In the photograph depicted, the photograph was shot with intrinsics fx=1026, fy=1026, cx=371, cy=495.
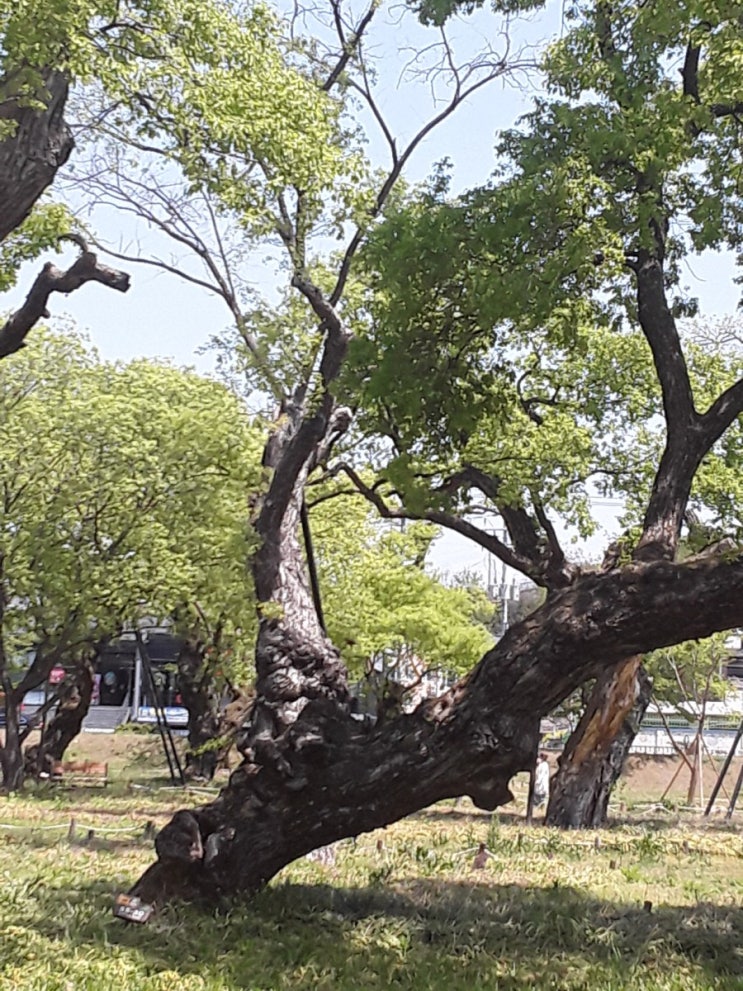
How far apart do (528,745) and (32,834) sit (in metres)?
6.44

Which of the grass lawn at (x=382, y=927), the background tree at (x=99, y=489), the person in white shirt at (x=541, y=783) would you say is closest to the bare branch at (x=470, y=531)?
the background tree at (x=99, y=489)

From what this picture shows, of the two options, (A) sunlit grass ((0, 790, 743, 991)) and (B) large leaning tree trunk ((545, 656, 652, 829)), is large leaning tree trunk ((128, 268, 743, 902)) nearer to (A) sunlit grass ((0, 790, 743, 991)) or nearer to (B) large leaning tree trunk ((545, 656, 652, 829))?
(A) sunlit grass ((0, 790, 743, 991))

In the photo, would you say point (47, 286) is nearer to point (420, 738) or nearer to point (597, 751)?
point (420, 738)

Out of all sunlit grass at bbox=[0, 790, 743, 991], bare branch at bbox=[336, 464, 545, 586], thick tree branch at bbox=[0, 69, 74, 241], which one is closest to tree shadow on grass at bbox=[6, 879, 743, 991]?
sunlit grass at bbox=[0, 790, 743, 991]

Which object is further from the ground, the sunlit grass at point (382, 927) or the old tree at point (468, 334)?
the old tree at point (468, 334)

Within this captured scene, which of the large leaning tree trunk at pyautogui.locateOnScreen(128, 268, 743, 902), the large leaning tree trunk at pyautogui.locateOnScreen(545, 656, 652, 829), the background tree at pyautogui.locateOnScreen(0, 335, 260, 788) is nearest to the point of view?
the large leaning tree trunk at pyautogui.locateOnScreen(128, 268, 743, 902)

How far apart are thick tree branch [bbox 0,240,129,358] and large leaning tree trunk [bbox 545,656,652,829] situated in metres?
9.93

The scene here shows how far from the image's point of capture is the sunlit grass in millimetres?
6098

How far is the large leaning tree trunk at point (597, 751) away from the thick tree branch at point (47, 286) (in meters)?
9.93

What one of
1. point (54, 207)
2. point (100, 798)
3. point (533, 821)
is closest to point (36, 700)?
point (100, 798)

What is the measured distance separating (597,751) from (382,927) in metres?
8.78

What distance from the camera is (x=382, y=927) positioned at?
7277mm

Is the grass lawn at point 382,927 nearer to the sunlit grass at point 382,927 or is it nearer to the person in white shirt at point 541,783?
the sunlit grass at point 382,927

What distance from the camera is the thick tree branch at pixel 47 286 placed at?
7488mm
